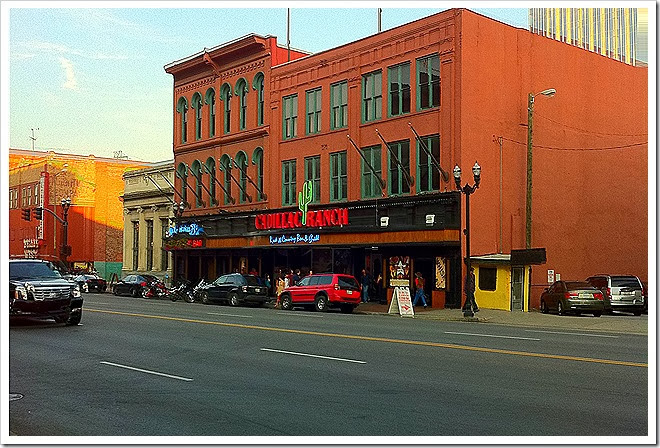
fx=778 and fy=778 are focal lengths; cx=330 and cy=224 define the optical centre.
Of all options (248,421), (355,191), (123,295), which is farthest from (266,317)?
(123,295)

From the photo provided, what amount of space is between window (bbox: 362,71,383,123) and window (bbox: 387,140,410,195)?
2123 mm

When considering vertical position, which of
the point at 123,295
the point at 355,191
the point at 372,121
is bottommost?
the point at 123,295

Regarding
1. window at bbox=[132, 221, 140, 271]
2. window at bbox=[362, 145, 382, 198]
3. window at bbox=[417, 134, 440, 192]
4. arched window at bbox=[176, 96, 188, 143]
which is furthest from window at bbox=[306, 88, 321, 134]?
window at bbox=[132, 221, 140, 271]

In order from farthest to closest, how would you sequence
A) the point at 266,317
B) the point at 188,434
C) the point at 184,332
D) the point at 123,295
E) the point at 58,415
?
the point at 123,295 → the point at 266,317 → the point at 184,332 → the point at 58,415 → the point at 188,434

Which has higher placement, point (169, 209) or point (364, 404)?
point (169, 209)

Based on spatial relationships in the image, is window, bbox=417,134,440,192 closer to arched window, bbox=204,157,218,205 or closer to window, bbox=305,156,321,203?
window, bbox=305,156,321,203

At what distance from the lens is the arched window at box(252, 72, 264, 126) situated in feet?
149

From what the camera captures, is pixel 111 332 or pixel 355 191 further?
pixel 355 191

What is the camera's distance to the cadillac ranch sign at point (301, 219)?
127ft

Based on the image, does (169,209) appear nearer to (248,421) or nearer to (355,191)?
(355,191)

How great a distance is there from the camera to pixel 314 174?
136 feet

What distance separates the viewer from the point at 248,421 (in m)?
9.45

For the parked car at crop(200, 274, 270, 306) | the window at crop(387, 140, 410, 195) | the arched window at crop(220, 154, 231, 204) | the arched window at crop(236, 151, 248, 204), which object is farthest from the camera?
the arched window at crop(220, 154, 231, 204)

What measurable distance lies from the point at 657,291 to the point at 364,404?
395cm
